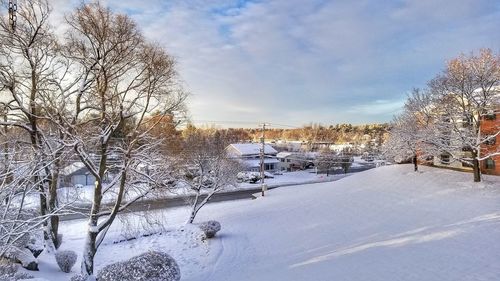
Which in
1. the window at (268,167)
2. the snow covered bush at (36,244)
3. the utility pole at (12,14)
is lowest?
the snow covered bush at (36,244)

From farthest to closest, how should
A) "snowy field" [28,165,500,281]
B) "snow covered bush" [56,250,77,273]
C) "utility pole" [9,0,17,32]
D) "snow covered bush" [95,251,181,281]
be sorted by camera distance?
"snow covered bush" [56,250,77,273] < "utility pole" [9,0,17,32] < "snowy field" [28,165,500,281] < "snow covered bush" [95,251,181,281]

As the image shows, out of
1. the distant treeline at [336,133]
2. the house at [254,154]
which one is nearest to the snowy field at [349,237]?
the house at [254,154]

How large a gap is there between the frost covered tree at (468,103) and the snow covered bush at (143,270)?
18532 mm

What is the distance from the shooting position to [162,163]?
14688mm

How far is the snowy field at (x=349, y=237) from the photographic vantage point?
11648 millimetres

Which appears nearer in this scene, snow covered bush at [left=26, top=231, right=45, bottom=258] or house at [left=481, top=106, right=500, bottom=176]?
snow covered bush at [left=26, top=231, right=45, bottom=258]

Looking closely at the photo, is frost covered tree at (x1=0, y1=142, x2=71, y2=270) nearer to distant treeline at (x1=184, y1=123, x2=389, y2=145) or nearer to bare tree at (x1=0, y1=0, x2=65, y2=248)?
bare tree at (x1=0, y1=0, x2=65, y2=248)

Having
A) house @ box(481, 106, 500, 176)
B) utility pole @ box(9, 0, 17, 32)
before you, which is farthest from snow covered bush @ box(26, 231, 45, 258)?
house @ box(481, 106, 500, 176)

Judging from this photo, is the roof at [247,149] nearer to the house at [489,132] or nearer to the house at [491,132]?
the house at [489,132]

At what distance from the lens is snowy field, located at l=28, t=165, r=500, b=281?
1165 centimetres

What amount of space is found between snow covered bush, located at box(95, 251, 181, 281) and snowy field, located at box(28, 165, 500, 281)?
2463 mm

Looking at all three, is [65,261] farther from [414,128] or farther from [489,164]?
[489,164]

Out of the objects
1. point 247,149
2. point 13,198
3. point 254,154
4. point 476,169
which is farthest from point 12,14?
point 247,149

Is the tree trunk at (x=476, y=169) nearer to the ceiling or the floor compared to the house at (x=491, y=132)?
nearer to the floor
